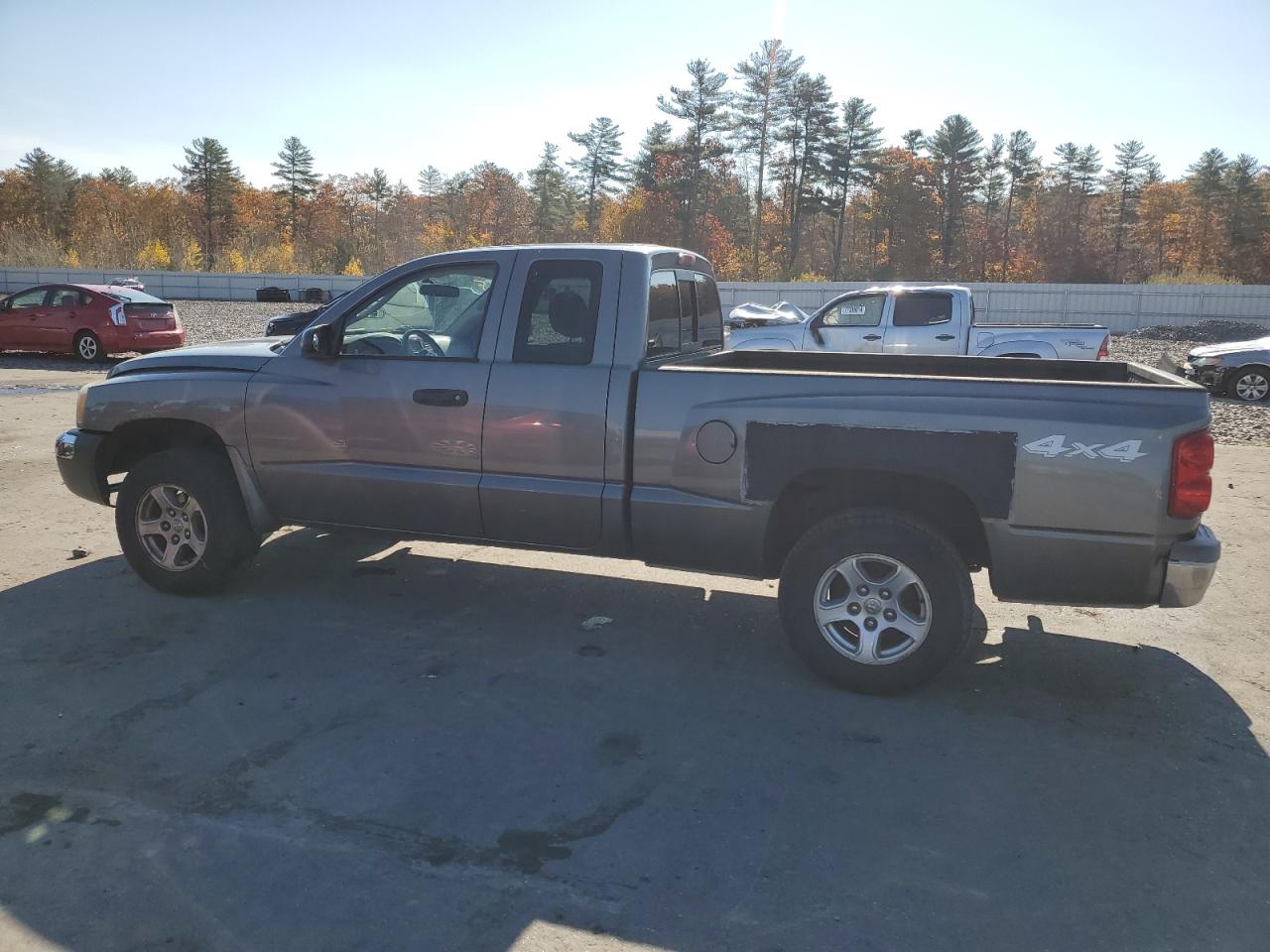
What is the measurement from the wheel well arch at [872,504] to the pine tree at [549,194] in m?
74.8

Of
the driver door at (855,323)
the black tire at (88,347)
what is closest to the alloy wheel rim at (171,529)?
the driver door at (855,323)

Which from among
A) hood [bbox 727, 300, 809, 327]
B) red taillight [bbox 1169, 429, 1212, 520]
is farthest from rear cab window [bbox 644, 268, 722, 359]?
hood [bbox 727, 300, 809, 327]

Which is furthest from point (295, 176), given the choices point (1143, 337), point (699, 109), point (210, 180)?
point (1143, 337)

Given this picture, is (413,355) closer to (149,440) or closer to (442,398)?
(442,398)

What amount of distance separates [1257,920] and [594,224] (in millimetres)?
71529

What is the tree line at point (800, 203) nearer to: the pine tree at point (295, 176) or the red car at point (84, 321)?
the pine tree at point (295, 176)

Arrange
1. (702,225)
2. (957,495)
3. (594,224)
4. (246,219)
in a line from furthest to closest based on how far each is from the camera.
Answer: (246,219) → (594,224) → (702,225) → (957,495)

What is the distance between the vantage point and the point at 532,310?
5035mm

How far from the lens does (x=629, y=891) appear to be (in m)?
2.98

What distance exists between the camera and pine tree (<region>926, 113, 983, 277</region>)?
6606 centimetres

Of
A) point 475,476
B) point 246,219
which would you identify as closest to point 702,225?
point 246,219

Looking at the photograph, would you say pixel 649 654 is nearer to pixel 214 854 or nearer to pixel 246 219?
pixel 214 854

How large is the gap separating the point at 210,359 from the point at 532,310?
2.08 meters

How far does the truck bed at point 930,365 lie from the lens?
17.6 ft
